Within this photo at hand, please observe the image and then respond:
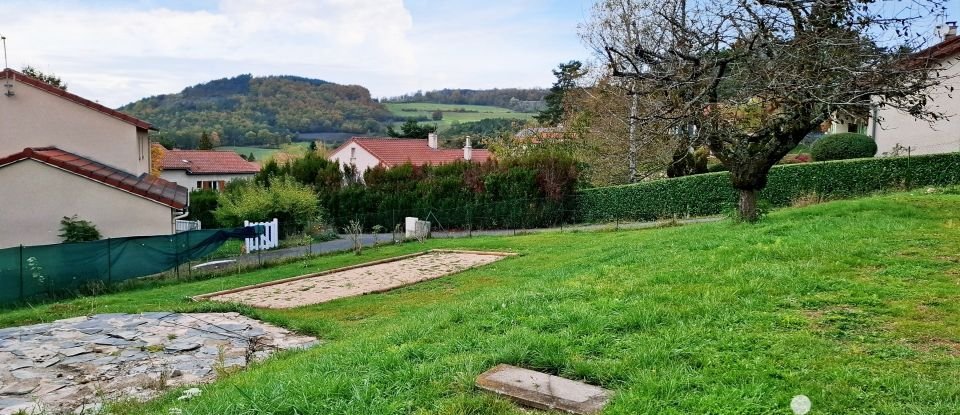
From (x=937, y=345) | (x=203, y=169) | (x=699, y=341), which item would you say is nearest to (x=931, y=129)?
(x=937, y=345)

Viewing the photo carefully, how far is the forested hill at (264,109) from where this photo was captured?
75375 millimetres

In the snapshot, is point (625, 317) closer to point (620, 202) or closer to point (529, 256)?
point (529, 256)

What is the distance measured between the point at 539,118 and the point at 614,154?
2232cm

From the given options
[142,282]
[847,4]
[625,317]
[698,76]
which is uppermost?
[847,4]

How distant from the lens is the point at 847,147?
20.6 m

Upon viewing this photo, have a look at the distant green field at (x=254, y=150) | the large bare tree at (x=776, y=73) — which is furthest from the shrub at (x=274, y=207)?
the distant green field at (x=254, y=150)

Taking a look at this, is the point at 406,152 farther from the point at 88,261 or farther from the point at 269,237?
the point at 88,261

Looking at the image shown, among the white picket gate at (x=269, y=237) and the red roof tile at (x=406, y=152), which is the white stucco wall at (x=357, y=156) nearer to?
the red roof tile at (x=406, y=152)

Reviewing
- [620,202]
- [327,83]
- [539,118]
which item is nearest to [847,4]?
[620,202]

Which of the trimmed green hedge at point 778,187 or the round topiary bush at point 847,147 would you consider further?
the round topiary bush at point 847,147

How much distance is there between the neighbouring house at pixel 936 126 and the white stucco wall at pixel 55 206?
22275mm

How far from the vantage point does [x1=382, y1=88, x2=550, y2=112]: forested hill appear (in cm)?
8375

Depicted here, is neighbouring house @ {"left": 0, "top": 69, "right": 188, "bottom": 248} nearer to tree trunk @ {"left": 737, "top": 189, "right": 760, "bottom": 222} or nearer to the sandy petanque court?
the sandy petanque court

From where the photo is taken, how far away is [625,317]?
4777 mm
